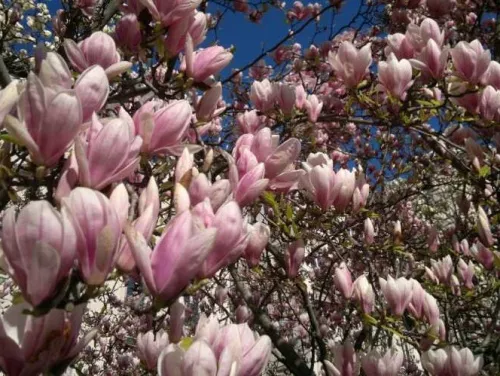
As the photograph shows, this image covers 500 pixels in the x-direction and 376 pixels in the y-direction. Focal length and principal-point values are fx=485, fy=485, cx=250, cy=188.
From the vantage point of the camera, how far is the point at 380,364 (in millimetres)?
1505

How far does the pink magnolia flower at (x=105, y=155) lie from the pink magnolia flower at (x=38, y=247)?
13 cm

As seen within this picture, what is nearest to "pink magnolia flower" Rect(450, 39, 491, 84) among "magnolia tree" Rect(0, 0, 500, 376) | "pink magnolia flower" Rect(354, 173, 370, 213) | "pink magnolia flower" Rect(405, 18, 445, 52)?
"magnolia tree" Rect(0, 0, 500, 376)

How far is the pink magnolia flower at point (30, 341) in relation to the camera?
626mm

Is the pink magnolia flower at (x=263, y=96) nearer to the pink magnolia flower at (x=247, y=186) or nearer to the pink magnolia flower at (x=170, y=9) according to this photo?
the pink magnolia flower at (x=170, y=9)

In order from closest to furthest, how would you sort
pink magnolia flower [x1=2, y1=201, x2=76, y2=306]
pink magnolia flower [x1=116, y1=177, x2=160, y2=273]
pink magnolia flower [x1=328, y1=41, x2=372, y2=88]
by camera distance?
pink magnolia flower [x1=2, y1=201, x2=76, y2=306] → pink magnolia flower [x1=116, y1=177, x2=160, y2=273] → pink magnolia flower [x1=328, y1=41, x2=372, y2=88]

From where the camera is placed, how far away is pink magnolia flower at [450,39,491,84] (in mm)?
1771

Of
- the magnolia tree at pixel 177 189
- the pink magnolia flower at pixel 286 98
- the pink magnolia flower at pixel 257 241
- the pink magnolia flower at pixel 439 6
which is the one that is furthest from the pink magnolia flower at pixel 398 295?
the pink magnolia flower at pixel 439 6

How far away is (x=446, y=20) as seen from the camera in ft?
14.1

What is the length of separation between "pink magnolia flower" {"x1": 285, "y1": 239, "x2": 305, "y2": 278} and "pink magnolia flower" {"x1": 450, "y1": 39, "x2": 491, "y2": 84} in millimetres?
875

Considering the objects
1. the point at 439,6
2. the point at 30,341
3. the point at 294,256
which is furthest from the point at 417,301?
the point at 439,6

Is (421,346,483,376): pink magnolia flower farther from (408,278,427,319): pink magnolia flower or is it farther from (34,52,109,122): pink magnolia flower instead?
(34,52,109,122): pink magnolia flower

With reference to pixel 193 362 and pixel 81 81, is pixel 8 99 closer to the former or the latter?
pixel 81 81

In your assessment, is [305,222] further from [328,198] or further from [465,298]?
[465,298]

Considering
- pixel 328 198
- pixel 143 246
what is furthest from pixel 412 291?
pixel 143 246
